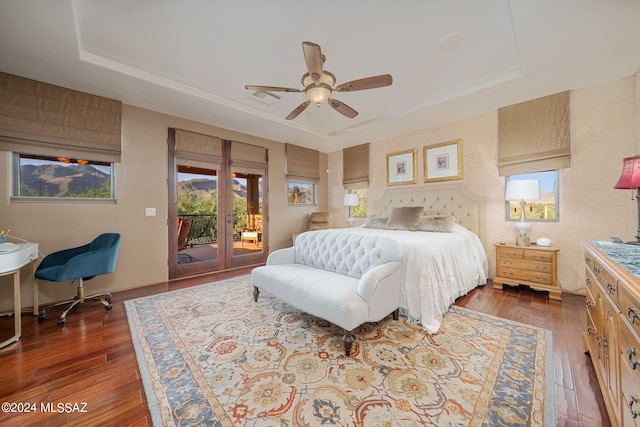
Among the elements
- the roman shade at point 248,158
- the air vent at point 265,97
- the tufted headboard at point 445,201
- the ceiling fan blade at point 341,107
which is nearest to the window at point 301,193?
the roman shade at point 248,158

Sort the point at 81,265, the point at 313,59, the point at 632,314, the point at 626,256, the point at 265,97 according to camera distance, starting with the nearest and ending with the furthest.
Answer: the point at 632,314, the point at 626,256, the point at 313,59, the point at 81,265, the point at 265,97

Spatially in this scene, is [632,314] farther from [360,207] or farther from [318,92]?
[360,207]

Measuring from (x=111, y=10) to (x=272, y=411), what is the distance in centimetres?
339

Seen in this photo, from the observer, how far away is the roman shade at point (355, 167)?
562cm

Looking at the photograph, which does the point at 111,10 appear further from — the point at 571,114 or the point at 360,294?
the point at 571,114

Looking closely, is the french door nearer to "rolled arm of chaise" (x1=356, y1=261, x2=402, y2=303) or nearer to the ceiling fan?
the ceiling fan

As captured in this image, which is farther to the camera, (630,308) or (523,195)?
(523,195)

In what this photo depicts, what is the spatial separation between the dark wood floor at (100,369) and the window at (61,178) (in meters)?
1.49

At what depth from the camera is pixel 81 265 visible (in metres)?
2.57

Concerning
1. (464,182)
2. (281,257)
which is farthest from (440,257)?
(464,182)

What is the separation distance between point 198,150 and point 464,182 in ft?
15.8

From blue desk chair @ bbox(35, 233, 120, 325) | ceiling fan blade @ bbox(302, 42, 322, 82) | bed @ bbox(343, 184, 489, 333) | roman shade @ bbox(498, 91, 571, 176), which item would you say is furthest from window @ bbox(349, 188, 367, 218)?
blue desk chair @ bbox(35, 233, 120, 325)

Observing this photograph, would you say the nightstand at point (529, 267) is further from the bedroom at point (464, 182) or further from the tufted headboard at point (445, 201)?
the tufted headboard at point (445, 201)

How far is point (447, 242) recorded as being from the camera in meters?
2.88
